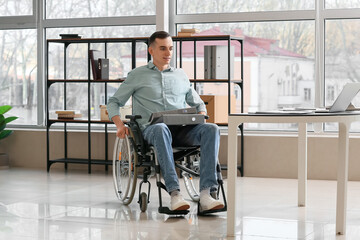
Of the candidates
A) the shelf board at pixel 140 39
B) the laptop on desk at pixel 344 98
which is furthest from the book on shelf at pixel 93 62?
the laptop on desk at pixel 344 98

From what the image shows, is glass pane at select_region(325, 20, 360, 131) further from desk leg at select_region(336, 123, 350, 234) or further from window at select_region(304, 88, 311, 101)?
desk leg at select_region(336, 123, 350, 234)

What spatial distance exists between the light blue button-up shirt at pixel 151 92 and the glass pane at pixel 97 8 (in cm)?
227

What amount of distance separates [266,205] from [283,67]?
7.28ft

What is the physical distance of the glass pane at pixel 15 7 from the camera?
738 cm

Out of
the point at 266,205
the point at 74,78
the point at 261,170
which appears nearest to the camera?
the point at 266,205

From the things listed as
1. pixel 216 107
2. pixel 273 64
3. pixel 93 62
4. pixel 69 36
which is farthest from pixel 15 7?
pixel 273 64

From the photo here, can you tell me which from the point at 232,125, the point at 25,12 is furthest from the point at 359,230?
the point at 25,12

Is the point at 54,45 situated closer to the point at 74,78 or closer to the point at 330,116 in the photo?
the point at 74,78

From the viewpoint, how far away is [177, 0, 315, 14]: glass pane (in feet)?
21.1

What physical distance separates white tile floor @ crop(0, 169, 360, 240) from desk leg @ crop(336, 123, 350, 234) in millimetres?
85

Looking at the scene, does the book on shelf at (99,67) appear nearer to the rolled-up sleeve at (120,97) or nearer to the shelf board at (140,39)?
the shelf board at (140,39)

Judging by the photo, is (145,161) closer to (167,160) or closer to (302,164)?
(167,160)

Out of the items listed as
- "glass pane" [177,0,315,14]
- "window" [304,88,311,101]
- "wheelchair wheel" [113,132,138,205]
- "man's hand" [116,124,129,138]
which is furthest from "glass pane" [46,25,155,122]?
"man's hand" [116,124,129,138]

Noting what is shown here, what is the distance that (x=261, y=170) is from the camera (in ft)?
20.7
